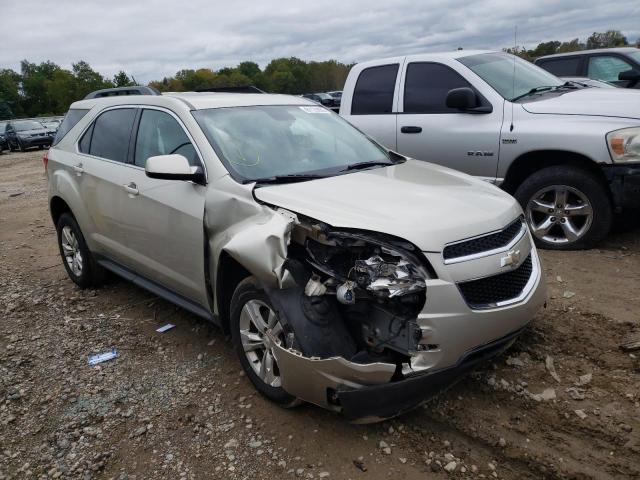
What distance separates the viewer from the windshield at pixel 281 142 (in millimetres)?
3492

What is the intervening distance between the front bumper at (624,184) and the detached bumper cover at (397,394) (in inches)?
108

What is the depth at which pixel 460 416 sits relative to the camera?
2.94 metres

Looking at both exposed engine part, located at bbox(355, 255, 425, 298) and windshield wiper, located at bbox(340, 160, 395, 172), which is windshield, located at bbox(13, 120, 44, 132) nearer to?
windshield wiper, located at bbox(340, 160, 395, 172)

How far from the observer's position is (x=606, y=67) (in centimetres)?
889

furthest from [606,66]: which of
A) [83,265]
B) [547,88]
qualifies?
[83,265]

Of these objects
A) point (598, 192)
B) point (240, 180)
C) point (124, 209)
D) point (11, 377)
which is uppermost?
point (240, 180)

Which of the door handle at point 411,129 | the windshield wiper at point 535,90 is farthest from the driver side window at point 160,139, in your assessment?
the windshield wiper at point 535,90

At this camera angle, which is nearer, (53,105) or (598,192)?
(598,192)

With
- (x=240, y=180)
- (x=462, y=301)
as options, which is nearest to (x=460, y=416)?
(x=462, y=301)

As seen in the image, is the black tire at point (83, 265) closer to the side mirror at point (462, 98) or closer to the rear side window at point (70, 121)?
the rear side window at point (70, 121)

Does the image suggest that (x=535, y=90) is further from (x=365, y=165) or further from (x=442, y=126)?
(x=365, y=165)

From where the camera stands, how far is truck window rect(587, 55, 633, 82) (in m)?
8.73

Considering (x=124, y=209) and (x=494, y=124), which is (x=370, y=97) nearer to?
(x=494, y=124)

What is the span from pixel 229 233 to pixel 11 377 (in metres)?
2.06
